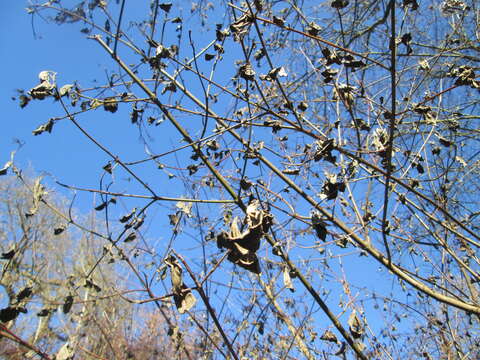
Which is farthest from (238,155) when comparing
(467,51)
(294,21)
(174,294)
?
(467,51)

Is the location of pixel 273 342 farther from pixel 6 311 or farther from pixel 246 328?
pixel 6 311

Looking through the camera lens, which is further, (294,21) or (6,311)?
(294,21)

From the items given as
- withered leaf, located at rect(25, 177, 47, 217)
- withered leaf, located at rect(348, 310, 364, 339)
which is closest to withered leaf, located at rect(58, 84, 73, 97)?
withered leaf, located at rect(25, 177, 47, 217)

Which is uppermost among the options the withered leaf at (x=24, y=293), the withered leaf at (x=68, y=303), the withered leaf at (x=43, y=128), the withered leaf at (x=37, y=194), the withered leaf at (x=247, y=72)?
the withered leaf at (x=247, y=72)

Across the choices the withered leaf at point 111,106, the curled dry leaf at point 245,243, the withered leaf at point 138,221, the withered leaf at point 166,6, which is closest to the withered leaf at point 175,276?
the curled dry leaf at point 245,243

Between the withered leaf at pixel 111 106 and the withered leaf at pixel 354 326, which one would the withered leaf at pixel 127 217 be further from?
the withered leaf at pixel 354 326

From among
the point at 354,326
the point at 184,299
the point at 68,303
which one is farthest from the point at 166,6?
the point at 354,326

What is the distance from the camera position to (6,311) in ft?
4.35

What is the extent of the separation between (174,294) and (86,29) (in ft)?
3.92

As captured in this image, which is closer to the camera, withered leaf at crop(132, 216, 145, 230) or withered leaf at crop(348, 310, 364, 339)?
withered leaf at crop(348, 310, 364, 339)

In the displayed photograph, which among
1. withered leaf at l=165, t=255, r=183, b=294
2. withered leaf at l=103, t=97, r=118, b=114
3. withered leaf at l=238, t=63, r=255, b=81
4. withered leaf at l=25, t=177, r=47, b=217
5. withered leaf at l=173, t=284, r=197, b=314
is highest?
withered leaf at l=238, t=63, r=255, b=81

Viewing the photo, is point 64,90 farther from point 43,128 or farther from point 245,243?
point 245,243

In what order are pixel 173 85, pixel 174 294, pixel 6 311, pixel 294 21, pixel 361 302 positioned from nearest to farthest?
pixel 174 294 < pixel 6 311 < pixel 173 85 < pixel 361 302 < pixel 294 21

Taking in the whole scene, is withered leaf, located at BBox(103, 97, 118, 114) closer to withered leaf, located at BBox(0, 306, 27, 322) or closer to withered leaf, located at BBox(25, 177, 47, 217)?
withered leaf, located at BBox(25, 177, 47, 217)
